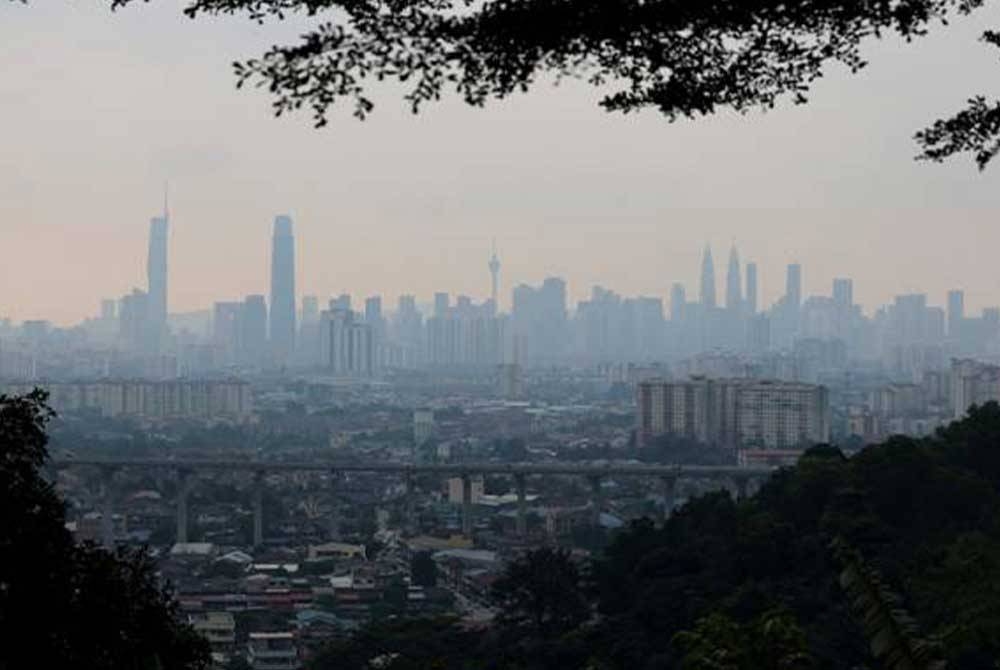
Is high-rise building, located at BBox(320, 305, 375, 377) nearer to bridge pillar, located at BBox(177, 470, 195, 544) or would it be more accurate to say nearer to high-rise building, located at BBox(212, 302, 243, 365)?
high-rise building, located at BBox(212, 302, 243, 365)

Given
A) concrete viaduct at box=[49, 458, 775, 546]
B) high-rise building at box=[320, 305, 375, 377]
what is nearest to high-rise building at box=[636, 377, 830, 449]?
concrete viaduct at box=[49, 458, 775, 546]

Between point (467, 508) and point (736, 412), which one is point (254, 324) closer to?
point (736, 412)

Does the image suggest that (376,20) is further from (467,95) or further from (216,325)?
(216,325)

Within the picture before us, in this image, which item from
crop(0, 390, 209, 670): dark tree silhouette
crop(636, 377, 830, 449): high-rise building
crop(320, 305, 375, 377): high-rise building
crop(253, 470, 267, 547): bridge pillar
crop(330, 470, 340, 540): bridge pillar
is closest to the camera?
crop(0, 390, 209, 670): dark tree silhouette

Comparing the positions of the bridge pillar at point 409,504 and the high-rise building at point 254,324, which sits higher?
the high-rise building at point 254,324

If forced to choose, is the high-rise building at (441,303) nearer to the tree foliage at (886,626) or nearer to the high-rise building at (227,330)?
the high-rise building at (227,330)

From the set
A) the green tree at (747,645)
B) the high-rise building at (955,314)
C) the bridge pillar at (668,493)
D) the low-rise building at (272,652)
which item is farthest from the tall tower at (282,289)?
the green tree at (747,645)

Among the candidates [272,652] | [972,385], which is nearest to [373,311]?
[972,385]
